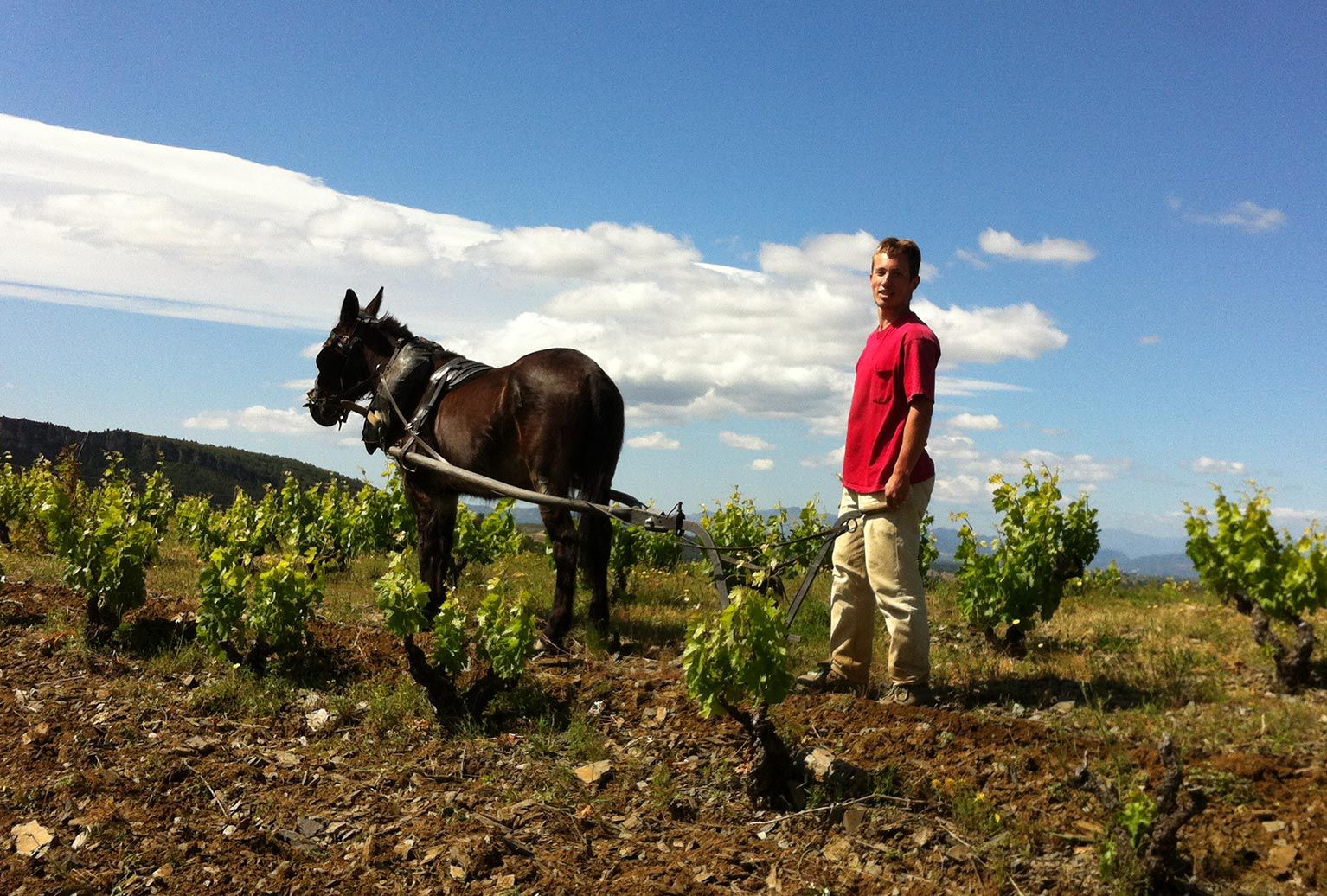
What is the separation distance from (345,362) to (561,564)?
144 inches

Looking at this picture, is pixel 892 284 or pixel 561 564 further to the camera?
pixel 561 564

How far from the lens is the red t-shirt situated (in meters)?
5.02

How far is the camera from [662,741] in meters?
5.25

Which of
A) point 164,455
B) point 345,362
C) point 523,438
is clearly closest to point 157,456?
point 164,455

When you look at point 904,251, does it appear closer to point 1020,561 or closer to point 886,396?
point 886,396

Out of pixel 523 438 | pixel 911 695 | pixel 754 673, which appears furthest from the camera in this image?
pixel 523 438

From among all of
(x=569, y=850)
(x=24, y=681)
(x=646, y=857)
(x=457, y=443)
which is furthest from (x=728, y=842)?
(x=24, y=681)

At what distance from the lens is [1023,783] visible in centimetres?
429

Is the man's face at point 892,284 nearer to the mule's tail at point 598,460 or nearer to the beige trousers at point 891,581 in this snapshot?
the beige trousers at point 891,581

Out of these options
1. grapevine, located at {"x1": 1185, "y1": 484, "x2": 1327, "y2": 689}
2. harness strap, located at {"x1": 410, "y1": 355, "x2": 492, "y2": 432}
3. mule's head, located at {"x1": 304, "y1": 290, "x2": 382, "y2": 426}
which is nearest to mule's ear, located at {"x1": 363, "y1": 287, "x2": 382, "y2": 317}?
mule's head, located at {"x1": 304, "y1": 290, "x2": 382, "y2": 426}

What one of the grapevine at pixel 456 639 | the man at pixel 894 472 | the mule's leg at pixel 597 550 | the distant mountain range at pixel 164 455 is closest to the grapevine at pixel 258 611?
the grapevine at pixel 456 639

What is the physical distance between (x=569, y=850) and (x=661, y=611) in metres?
4.80

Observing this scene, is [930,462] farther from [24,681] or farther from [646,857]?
[24,681]

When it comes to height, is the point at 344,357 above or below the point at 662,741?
above
